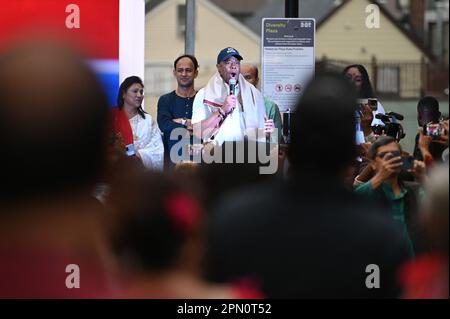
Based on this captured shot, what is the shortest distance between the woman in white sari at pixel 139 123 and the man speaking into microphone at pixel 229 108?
13.8 inches

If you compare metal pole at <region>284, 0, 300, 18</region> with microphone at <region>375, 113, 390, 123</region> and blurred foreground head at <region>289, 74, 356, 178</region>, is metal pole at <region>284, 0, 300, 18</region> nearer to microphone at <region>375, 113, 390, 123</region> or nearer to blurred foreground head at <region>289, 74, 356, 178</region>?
microphone at <region>375, 113, 390, 123</region>

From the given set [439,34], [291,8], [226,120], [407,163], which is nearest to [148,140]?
[226,120]

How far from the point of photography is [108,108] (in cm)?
244

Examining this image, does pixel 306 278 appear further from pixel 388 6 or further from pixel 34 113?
pixel 388 6

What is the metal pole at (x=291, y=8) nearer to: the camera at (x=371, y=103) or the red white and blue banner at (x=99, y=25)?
the red white and blue banner at (x=99, y=25)

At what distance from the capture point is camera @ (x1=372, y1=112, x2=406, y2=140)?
294 inches

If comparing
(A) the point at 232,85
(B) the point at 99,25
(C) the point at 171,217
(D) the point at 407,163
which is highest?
(B) the point at 99,25

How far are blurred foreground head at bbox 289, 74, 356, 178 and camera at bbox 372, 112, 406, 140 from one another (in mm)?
4301

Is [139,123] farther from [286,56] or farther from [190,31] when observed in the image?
[190,31]

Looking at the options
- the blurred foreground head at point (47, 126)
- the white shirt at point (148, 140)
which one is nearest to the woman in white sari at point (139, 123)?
the white shirt at point (148, 140)

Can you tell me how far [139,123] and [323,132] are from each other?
16.0ft

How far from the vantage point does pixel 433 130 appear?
6.69 m

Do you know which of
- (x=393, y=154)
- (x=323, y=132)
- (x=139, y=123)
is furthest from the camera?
(x=139, y=123)
